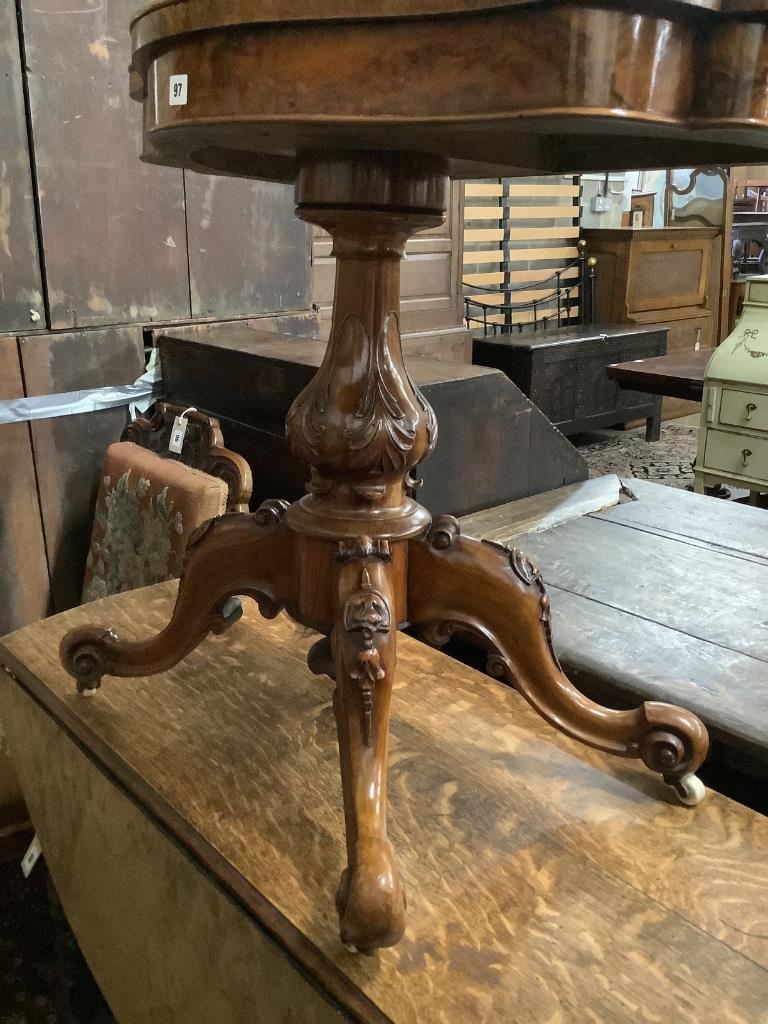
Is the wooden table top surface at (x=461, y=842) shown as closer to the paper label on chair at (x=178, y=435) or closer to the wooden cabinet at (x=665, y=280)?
the paper label on chair at (x=178, y=435)

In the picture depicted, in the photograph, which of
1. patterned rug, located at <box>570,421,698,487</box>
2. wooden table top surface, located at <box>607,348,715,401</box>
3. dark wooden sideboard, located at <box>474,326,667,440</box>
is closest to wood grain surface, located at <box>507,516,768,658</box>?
wooden table top surface, located at <box>607,348,715,401</box>

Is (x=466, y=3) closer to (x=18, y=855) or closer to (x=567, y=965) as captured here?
(x=567, y=965)

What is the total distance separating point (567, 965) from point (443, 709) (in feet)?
1.28

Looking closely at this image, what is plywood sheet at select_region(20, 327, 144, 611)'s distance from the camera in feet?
5.95

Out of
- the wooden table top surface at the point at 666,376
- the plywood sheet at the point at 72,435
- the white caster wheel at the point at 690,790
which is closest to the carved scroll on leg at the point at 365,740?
the white caster wheel at the point at 690,790

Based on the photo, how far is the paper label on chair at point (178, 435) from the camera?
5.51 feet

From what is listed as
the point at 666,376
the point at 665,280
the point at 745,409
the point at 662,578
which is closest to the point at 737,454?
the point at 745,409

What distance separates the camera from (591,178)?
5.15 m

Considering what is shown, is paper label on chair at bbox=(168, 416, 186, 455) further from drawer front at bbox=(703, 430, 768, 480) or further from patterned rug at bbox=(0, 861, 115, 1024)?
drawer front at bbox=(703, 430, 768, 480)

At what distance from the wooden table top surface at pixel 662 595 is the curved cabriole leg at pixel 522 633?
197 mm

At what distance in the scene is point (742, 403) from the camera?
10.1 feet

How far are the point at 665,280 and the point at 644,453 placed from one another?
51.4 inches

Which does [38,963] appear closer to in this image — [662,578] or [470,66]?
[662,578]

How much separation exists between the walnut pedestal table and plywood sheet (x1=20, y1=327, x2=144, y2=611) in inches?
38.5
